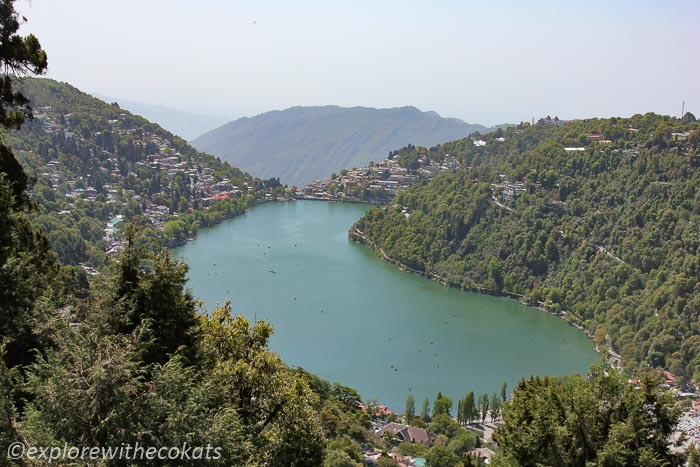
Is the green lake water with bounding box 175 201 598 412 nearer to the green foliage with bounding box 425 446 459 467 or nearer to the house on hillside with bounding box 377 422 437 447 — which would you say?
the house on hillside with bounding box 377 422 437 447

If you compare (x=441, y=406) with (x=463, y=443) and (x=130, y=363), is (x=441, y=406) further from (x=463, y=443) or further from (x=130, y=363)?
(x=130, y=363)

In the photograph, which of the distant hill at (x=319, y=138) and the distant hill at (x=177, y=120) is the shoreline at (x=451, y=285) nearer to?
the distant hill at (x=319, y=138)

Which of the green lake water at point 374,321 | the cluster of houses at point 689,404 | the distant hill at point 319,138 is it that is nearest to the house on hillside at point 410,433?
the green lake water at point 374,321

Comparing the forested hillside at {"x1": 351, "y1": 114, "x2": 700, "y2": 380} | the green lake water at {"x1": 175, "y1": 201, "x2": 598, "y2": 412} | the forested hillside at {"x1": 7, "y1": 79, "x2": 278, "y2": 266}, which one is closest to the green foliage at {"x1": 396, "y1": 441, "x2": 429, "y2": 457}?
the green lake water at {"x1": 175, "y1": 201, "x2": 598, "y2": 412}

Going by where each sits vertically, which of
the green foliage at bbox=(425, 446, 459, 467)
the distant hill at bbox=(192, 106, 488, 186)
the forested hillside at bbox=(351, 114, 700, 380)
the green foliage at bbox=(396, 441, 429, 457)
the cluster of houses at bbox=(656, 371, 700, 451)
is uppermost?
the distant hill at bbox=(192, 106, 488, 186)

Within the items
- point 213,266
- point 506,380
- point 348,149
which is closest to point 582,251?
point 506,380

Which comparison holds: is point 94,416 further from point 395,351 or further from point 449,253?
point 449,253
